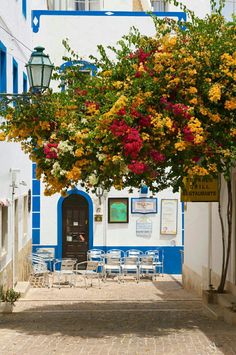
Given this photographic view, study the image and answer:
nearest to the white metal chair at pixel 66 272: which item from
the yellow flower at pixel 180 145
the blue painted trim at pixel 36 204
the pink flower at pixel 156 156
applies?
the blue painted trim at pixel 36 204

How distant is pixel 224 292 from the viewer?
15.1 metres

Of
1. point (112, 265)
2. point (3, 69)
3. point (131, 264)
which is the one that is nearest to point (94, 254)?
point (112, 265)

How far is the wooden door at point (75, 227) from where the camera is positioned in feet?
83.0

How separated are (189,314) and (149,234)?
11132 millimetres

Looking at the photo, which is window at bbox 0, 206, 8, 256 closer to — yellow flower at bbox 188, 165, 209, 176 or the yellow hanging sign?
the yellow hanging sign

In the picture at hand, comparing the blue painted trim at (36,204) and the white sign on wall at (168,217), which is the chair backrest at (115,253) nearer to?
the white sign on wall at (168,217)

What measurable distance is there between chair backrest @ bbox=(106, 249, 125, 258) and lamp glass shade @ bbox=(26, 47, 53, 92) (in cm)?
1263

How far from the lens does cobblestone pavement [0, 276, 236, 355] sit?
33.0 feet

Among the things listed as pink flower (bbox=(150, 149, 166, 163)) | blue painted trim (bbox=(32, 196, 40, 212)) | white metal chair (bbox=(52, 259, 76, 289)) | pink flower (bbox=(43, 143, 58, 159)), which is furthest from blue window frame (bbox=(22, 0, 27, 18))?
pink flower (bbox=(150, 149, 166, 163))

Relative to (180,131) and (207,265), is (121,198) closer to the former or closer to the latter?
(207,265)

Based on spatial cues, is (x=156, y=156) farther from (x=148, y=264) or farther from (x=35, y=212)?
(x=35, y=212)

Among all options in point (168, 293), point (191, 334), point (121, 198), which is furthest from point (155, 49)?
point (121, 198)

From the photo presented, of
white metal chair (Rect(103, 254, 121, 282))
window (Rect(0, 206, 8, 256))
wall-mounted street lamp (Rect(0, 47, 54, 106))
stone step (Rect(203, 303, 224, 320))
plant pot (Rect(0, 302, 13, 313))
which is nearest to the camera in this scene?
wall-mounted street lamp (Rect(0, 47, 54, 106))

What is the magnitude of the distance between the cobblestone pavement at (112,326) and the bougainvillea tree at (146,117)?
7.32 ft
